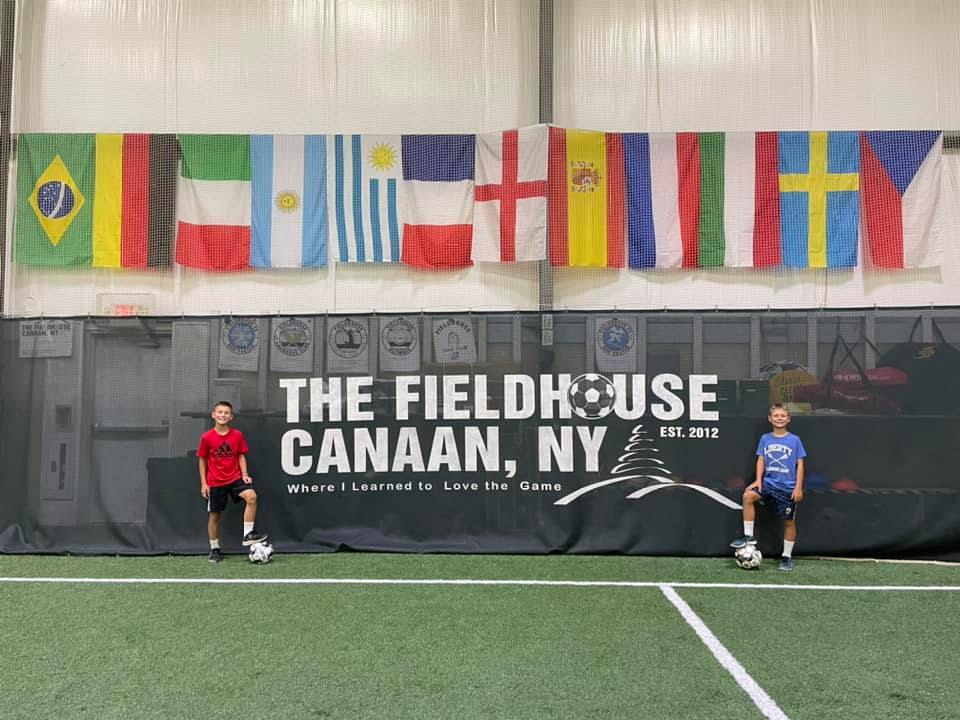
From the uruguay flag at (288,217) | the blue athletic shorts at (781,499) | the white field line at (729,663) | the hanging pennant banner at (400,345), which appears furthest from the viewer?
the uruguay flag at (288,217)

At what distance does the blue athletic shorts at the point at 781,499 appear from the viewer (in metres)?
7.11

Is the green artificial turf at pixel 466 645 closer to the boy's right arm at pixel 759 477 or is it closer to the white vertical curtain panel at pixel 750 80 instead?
the boy's right arm at pixel 759 477

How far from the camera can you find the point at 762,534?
Answer: 7.54m

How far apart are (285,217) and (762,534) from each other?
6668 mm

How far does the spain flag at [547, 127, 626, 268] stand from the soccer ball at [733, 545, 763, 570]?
12.1 ft

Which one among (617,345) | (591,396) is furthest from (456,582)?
(617,345)

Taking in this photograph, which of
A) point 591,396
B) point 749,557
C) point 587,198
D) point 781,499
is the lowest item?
point 749,557

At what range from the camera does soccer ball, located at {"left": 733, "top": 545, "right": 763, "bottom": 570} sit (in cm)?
700

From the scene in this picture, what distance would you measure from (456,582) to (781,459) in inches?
135

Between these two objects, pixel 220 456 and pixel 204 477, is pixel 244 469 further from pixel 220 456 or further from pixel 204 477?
pixel 204 477

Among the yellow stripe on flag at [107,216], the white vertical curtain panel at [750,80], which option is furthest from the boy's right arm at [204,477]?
the white vertical curtain panel at [750,80]

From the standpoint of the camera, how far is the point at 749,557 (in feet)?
23.0

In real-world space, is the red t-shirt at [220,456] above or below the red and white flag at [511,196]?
below

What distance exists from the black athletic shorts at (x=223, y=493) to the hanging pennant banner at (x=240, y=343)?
4.08 feet
